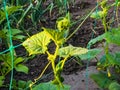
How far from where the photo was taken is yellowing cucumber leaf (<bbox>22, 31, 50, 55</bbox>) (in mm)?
1232

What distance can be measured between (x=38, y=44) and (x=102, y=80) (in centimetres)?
70

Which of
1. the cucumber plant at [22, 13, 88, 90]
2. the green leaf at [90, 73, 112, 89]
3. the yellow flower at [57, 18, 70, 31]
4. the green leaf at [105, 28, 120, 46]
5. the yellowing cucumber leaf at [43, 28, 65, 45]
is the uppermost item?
the yellow flower at [57, 18, 70, 31]

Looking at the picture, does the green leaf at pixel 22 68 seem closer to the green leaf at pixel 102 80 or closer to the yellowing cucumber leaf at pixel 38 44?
the green leaf at pixel 102 80

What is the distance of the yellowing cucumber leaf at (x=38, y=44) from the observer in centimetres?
123

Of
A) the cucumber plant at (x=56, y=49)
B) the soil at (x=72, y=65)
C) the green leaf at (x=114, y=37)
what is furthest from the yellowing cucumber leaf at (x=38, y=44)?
the soil at (x=72, y=65)

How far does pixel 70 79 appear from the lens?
2.07m

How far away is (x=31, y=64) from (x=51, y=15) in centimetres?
103

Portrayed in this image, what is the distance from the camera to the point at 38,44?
4.10 ft

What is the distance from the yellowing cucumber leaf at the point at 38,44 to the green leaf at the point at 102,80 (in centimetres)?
65

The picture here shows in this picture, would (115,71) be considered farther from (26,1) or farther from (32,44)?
(26,1)

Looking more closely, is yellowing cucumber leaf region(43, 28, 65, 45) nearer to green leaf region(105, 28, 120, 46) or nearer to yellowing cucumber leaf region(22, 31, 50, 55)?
yellowing cucumber leaf region(22, 31, 50, 55)

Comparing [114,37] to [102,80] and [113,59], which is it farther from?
[102,80]

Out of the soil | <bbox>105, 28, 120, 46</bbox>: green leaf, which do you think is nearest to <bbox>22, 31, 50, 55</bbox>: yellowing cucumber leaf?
<bbox>105, 28, 120, 46</bbox>: green leaf

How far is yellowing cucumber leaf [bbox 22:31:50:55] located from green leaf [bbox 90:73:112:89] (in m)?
0.65
